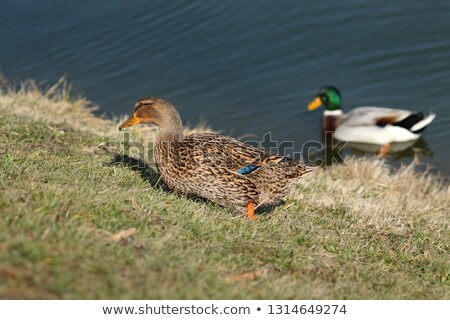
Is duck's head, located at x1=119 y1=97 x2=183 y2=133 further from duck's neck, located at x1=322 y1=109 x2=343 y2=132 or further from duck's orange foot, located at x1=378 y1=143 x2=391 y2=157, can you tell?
duck's neck, located at x1=322 y1=109 x2=343 y2=132

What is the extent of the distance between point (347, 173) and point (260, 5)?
24.3 ft

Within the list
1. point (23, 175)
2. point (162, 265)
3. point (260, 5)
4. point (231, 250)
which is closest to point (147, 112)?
point (23, 175)

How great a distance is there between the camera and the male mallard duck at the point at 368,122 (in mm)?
12453

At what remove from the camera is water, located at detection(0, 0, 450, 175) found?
13301 mm

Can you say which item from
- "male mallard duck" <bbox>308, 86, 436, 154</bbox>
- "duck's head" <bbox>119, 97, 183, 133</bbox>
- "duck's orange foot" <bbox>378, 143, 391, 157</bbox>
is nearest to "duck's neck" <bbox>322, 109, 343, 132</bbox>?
"male mallard duck" <bbox>308, 86, 436, 154</bbox>

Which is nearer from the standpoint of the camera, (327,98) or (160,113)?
(160,113)

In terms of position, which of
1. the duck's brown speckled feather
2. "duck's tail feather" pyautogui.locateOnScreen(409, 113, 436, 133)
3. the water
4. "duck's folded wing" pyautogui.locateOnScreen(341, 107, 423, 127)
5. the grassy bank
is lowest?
the grassy bank

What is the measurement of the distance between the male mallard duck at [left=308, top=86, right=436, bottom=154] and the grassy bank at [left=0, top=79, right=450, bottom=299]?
14.9 feet

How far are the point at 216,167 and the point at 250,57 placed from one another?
351 inches

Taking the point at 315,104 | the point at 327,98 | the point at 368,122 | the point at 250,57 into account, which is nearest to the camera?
the point at 368,122

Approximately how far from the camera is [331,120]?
13695 mm

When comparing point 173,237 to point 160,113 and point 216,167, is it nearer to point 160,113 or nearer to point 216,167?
point 216,167

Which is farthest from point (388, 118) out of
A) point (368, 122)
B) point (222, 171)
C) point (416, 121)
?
point (222, 171)

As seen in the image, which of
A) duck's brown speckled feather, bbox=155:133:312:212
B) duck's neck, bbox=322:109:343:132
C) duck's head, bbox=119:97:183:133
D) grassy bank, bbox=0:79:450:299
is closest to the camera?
grassy bank, bbox=0:79:450:299
